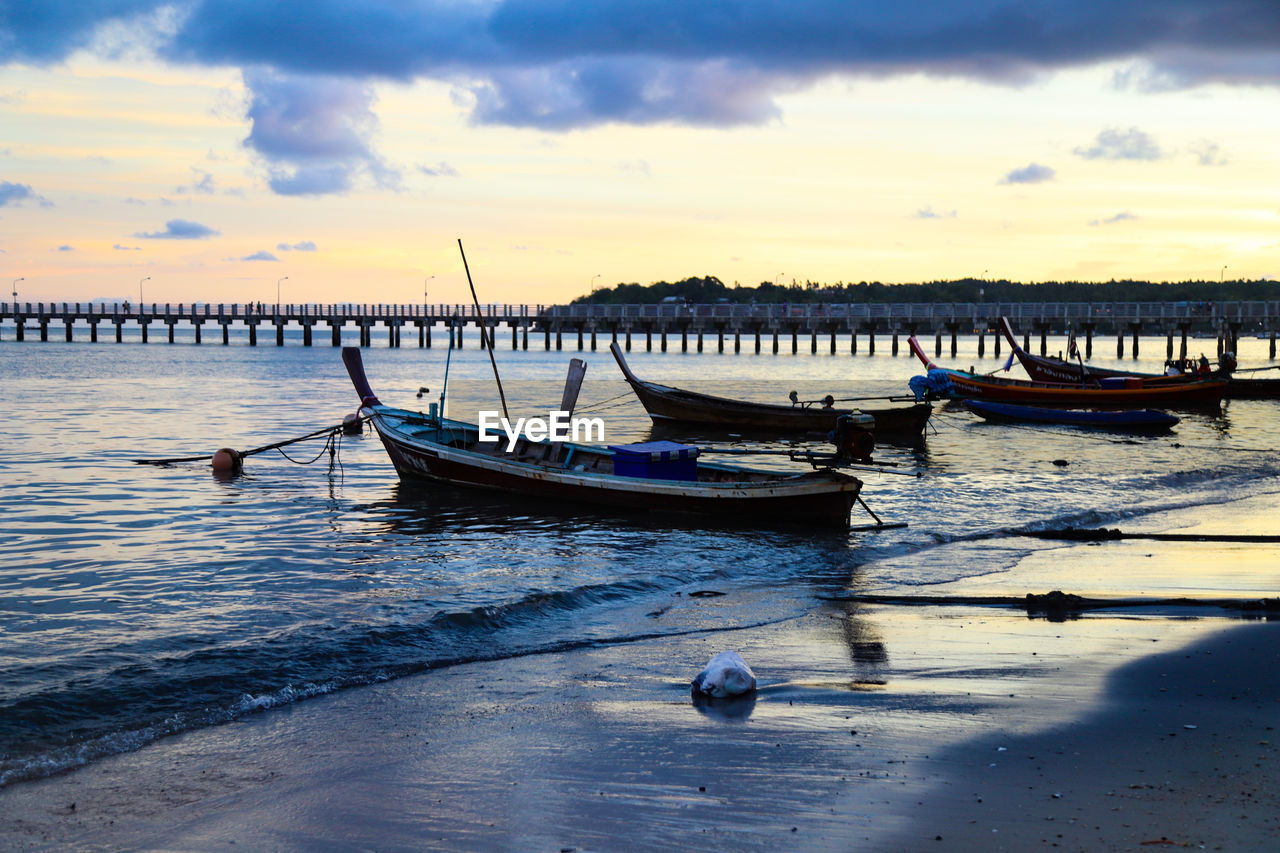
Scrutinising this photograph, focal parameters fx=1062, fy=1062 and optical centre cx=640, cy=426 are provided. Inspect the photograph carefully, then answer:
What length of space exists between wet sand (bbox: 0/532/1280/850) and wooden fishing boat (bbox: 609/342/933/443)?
2078cm

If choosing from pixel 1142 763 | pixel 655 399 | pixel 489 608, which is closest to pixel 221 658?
pixel 489 608

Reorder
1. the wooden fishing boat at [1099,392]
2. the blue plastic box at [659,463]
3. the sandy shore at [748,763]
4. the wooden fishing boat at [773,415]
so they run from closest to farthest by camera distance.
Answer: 1. the sandy shore at [748,763]
2. the blue plastic box at [659,463]
3. the wooden fishing boat at [773,415]
4. the wooden fishing boat at [1099,392]

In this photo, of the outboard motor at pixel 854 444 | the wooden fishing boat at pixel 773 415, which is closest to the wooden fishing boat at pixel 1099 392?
the wooden fishing boat at pixel 773 415

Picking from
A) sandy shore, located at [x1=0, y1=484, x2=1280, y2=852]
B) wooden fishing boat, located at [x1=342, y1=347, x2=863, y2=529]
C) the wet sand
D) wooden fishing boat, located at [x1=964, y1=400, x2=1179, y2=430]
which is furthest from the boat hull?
wooden fishing boat, located at [x1=964, y1=400, x2=1179, y2=430]

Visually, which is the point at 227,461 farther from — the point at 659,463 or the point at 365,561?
the point at 659,463

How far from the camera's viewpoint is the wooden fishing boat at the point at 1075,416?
32831 mm

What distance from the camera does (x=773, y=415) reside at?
3084 cm

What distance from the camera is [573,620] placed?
11.1m

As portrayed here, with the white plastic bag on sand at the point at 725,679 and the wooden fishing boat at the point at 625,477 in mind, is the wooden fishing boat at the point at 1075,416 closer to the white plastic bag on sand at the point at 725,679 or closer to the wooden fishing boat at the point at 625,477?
the wooden fishing boat at the point at 625,477

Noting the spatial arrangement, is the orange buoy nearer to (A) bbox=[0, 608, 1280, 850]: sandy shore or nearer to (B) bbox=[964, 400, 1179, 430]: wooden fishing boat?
(A) bbox=[0, 608, 1280, 850]: sandy shore

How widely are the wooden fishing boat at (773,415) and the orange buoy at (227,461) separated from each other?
452 inches

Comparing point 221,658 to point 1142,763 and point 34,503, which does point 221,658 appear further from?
point 34,503

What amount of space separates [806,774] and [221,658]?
19.0 feet

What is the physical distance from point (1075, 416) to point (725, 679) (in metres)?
29.6
